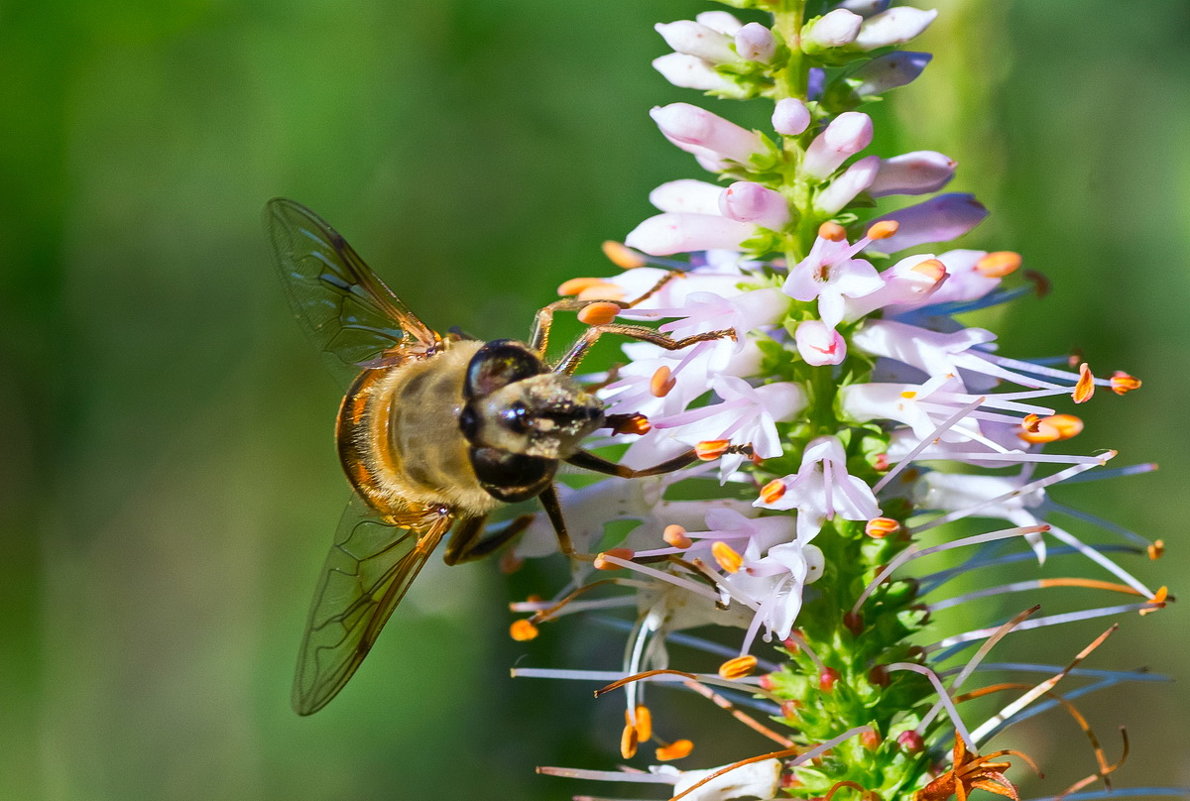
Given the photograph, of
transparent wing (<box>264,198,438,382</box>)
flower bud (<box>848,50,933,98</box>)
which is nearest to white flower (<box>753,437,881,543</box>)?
flower bud (<box>848,50,933,98</box>)

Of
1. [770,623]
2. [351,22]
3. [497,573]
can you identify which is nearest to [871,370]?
[770,623]

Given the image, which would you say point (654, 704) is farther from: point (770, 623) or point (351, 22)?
point (351, 22)

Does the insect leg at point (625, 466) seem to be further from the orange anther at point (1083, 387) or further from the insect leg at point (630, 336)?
the orange anther at point (1083, 387)

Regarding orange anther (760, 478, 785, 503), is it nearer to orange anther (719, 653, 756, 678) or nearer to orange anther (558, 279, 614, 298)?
orange anther (719, 653, 756, 678)

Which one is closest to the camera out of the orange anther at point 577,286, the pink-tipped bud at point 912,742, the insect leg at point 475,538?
the pink-tipped bud at point 912,742

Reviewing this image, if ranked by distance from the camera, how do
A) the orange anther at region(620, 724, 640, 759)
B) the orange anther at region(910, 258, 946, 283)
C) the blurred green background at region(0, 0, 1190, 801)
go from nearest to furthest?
the orange anther at region(910, 258, 946, 283) → the orange anther at region(620, 724, 640, 759) → the blurred green background at region(0, 0, 1190, 801)

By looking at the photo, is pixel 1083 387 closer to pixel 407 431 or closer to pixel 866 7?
pixel 866 7

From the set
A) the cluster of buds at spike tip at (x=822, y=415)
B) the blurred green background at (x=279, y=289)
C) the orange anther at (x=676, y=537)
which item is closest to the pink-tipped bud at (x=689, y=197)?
the cluster of buds at spike tip at (x=822, y=415)
